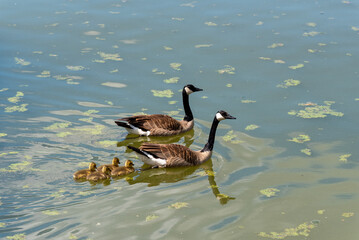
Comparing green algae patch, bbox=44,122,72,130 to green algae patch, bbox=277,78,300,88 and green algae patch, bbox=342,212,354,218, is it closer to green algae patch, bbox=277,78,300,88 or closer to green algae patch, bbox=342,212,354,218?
green algae patch, bbox=277,78,300,88

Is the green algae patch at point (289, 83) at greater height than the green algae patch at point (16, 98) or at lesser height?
lesser

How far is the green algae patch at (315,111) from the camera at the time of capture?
1360 centimetres

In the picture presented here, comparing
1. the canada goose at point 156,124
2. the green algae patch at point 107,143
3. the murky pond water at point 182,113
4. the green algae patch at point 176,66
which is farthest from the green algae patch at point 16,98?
the green algae patch at point 176,66

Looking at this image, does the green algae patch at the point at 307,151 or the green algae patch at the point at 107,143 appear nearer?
the green algae patch at the point at 307,151

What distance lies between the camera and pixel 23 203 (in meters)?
9.98

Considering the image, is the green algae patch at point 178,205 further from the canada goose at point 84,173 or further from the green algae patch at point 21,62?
the green algae patch at point 21,62

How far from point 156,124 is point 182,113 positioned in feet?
4.83

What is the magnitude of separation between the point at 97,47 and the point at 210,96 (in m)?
4.89

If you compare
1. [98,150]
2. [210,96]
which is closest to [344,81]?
[210,96]

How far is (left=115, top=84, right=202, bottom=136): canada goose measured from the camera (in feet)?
42.7

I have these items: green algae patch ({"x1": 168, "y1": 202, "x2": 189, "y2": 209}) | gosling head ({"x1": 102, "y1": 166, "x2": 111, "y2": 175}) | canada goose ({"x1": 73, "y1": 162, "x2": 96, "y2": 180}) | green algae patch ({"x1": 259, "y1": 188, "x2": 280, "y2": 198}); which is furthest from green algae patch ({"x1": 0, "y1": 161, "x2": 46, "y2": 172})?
green algae patch ({"x1": 259, "y1": 188, "x2": 280, "y2": 198})

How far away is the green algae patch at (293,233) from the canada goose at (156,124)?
467cm

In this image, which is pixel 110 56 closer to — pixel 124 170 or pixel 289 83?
pixel 289 83

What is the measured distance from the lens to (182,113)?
14469 mm
